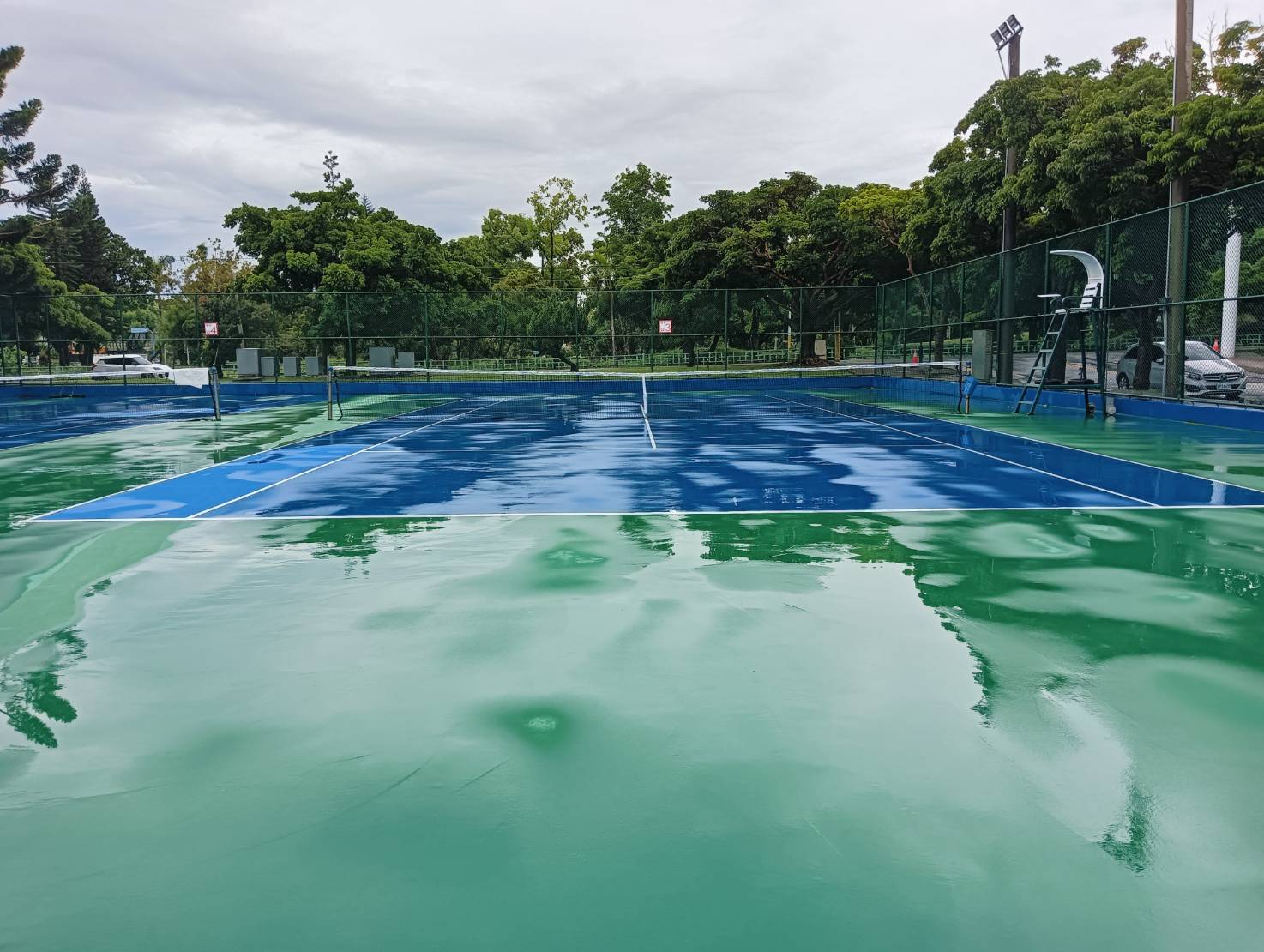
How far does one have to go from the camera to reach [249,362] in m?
33.8

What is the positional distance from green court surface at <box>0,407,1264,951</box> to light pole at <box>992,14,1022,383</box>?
17.9m

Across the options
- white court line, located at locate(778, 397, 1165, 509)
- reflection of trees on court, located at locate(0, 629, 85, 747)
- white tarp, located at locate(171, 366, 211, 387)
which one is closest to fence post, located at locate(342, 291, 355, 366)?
white tarp, located at locate(171, 366, 211, 387)

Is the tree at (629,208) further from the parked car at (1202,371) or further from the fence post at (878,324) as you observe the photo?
the parked car at (1202,371)

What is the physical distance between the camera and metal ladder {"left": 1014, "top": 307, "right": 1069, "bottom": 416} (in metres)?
19.3

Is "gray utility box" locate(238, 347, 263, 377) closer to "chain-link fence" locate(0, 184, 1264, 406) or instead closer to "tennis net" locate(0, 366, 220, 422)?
"chain-link fence" locate(0, 184, 1264, 406)

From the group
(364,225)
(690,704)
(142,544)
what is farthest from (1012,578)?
(364,225)

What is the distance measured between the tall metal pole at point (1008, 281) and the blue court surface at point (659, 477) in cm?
772

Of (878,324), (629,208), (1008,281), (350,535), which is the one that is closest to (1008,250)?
(1008,281)

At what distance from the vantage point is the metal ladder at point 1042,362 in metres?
19.3

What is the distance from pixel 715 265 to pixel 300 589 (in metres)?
37.2

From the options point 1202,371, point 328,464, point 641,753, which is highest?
point 1202,371

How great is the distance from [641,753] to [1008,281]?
22.6 metres

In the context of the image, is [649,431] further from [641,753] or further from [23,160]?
[23,160]

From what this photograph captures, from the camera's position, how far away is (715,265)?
4175cm
